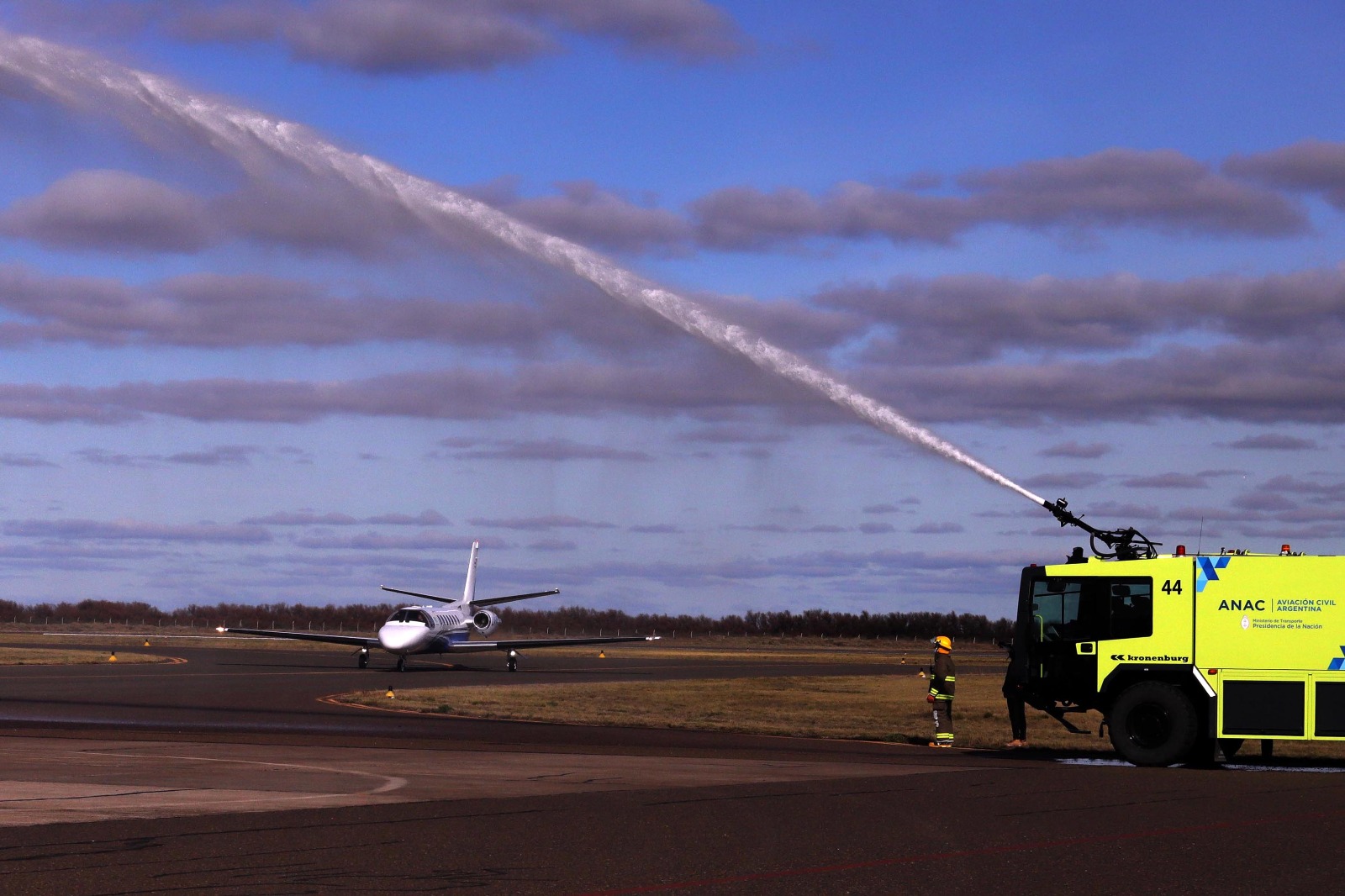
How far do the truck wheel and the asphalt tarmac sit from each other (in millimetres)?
731

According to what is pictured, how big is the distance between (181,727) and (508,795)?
1288cm

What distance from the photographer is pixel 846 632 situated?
154m

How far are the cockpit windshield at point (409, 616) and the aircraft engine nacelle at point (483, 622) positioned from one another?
324 inches

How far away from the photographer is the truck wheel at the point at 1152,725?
2336cm

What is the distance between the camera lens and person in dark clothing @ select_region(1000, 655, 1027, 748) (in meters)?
24.9

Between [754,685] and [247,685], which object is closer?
[247,685]

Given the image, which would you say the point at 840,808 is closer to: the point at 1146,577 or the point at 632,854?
the point at 632,854

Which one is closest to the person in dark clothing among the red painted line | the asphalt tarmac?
the asphalt tarmac

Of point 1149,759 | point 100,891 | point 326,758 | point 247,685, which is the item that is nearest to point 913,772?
point 1149,759

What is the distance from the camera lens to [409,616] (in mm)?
58250

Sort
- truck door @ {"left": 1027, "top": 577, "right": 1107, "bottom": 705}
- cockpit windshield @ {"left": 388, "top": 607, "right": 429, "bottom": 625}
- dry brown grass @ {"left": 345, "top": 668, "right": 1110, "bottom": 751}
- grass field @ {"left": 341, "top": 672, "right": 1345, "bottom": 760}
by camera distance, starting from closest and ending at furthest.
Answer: truck door @ {"left": 1027, "top": 577, "right": 1107, "bottom": 705} → grass field @ {"left": 341, "top": 672, "right": 1345, "bottom": 760} → dry brown grass @ {"left": 345, "top": 668, "right": 1110, "bottom": 751} → cockpit windshield @ {"left": 388, "top": 607, "right": 429, "bottom": 625}

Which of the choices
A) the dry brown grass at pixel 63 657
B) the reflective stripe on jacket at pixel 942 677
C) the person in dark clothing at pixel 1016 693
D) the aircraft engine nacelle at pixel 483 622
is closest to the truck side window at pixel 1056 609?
the person in dark clothing at pixel 1016 693

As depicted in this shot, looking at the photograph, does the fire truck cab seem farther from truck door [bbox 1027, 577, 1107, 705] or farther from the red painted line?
A: the red painted line

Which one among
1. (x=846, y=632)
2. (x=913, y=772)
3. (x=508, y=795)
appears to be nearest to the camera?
(x=508, y=795)
